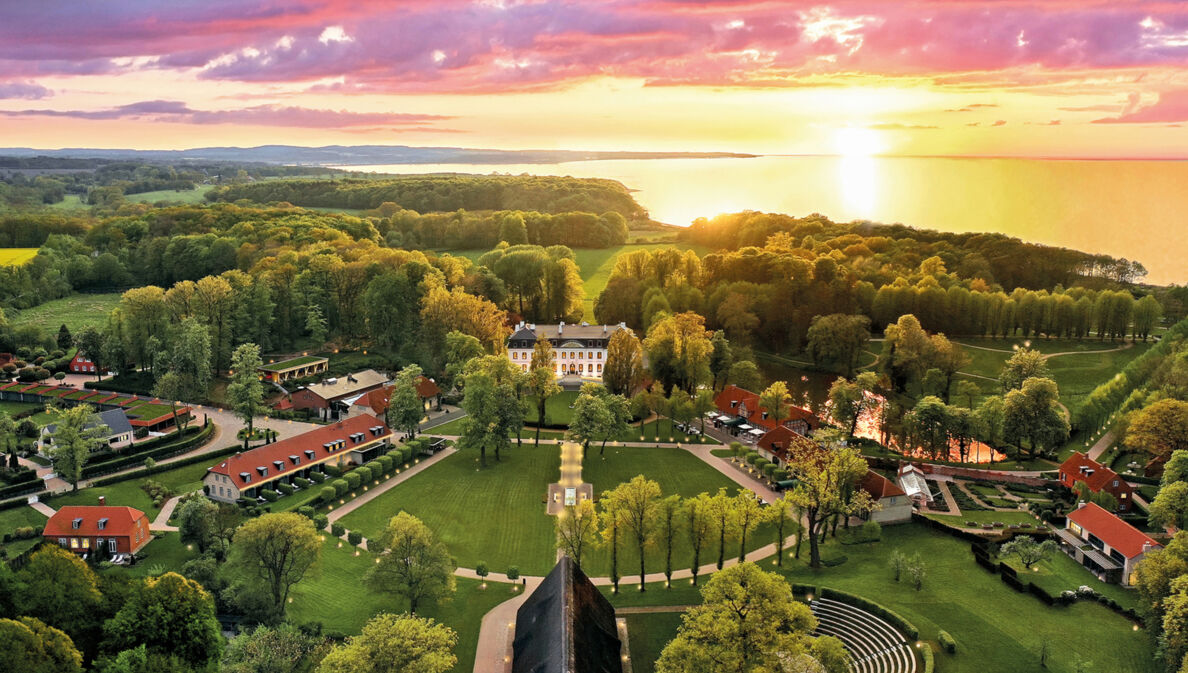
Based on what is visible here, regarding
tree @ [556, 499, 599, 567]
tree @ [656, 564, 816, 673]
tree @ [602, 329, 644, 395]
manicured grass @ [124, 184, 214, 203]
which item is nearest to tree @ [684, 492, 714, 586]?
tree @ [556, 499, 599, 567]

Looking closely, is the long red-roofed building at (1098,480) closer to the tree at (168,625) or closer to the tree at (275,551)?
the tree at (275,551)

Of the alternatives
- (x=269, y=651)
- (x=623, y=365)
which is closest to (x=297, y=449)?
(x=269, y=651)

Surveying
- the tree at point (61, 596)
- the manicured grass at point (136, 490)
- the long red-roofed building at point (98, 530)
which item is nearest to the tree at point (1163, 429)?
the tree at point (61, 596)

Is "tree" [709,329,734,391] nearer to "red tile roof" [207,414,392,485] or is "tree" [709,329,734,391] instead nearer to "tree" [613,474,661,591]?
"red tile roof" [207,414,392,485]

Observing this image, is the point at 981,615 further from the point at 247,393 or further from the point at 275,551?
the point at 247,393

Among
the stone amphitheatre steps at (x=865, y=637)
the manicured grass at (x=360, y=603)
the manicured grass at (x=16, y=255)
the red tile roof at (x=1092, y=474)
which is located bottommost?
the manicured grass at (x=360, y=603)
